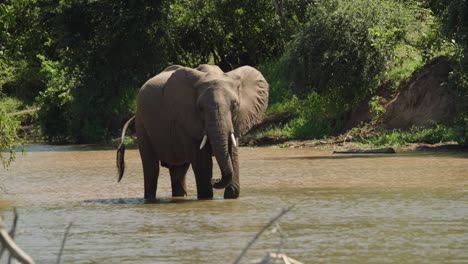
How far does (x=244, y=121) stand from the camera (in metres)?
15.1

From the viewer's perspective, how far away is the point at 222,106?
46.8 feet

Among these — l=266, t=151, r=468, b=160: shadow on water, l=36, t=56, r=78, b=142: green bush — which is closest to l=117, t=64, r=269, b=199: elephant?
l=266, t=151, r=468, b=160: shadow on water

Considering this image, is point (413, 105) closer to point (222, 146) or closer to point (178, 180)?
point (178, 180)

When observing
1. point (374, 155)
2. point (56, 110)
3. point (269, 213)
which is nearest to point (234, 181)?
point (269, 213)

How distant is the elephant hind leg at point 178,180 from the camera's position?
16.1 m

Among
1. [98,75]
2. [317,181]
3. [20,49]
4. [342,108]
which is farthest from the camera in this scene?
[20,49]

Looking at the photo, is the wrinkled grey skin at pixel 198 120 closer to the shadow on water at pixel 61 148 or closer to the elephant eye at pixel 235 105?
the elephant eye at pixel 235 105

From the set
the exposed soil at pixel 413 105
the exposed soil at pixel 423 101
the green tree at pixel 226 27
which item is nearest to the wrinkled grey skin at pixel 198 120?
the exposed soil at pixel 413 105

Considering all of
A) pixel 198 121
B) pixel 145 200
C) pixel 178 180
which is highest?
pixel 198 121

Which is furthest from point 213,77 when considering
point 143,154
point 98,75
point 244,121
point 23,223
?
point 98,75

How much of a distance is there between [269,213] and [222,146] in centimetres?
120

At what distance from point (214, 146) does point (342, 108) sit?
14980mm

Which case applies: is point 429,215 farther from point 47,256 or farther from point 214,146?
point 47,256

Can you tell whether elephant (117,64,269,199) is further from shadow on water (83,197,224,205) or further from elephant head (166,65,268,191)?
shadow on water (83,197,224,205)
